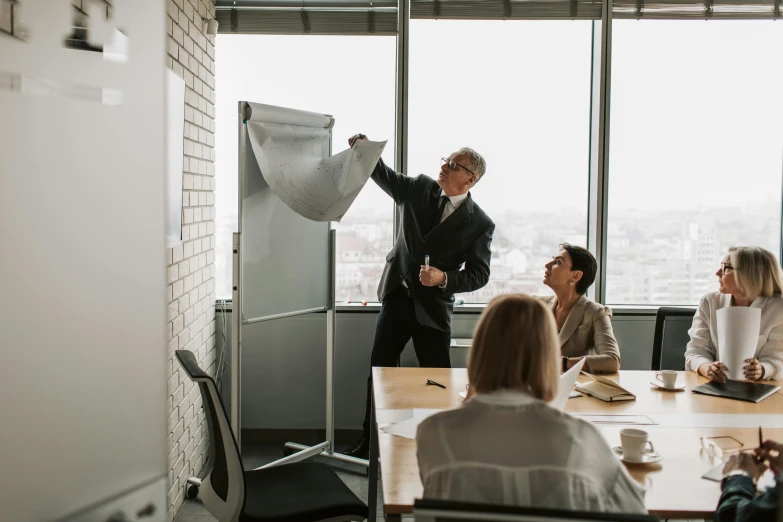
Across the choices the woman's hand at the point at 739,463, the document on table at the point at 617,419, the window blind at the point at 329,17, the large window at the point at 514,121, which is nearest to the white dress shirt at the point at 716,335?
the document on table at the point at 617,419

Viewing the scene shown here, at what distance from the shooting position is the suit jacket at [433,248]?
12.0 feet

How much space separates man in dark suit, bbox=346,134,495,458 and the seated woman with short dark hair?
690 mm

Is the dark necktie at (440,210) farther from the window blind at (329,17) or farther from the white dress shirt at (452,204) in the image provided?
the window blind at (329,17)

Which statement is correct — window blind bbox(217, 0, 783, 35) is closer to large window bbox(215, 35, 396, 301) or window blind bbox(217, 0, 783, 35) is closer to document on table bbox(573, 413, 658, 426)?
large window bbox(215, 35, 396, 301)

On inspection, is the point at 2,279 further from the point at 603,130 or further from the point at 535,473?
the point at 603,130

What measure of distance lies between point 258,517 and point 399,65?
112 inches

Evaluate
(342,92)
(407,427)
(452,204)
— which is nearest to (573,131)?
(452,204)

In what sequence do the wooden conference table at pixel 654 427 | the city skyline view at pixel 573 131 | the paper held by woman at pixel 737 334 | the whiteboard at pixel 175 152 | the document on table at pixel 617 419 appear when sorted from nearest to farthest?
1. the wooden conference table at pixel 654 427
2. the document on table at pixel 617 419
3. the paper held by woman at pixel 737 334
4. the whiteboard at pixel 175 152
5. the city skyline view at pixel 573 131

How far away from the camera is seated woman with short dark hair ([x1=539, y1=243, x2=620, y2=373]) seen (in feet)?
9.19

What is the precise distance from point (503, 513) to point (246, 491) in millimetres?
1273

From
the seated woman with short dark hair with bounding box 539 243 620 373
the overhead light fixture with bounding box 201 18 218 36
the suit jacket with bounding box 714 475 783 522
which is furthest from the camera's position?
the overhead light fixture with bounding box 201 18 218 36

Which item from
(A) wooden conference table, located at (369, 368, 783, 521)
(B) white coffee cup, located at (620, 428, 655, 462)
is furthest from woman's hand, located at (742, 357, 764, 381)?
(B) white coffee cup, located at (620, 428, 655, 462)

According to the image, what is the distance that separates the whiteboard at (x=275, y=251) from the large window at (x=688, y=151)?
1865 millimetres

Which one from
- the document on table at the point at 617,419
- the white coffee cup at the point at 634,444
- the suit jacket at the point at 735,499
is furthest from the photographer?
the document on table at the point at 617,419
